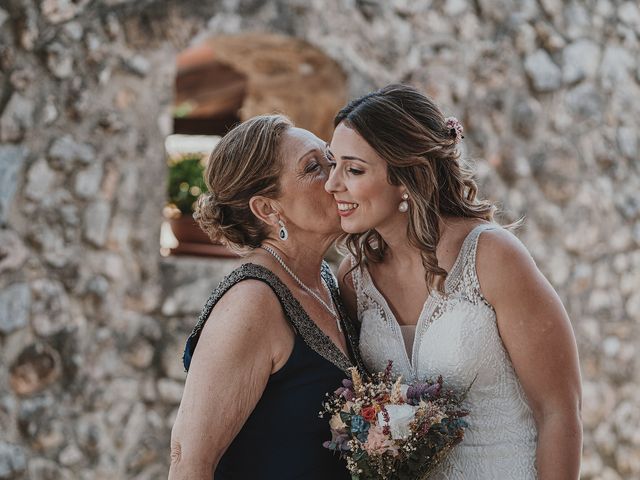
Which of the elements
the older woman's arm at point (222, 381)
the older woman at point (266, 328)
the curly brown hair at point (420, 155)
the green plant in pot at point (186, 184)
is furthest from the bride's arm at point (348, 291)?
the green plant in pot at point (186, 184)

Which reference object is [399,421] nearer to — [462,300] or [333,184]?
[462,300]

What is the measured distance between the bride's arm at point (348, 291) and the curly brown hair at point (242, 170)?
49cm

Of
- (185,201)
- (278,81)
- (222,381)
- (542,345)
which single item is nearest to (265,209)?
(222,381)

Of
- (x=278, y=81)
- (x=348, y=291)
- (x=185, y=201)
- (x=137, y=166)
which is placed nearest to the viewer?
(x=348, y=291)

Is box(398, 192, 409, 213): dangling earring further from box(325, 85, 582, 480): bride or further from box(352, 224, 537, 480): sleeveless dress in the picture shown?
box(352, 224, 537, 480): sleeveless dress

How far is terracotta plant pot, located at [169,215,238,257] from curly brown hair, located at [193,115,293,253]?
210 cm

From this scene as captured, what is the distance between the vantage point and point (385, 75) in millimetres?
4770

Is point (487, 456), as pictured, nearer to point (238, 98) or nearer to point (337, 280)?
point (337, 280)

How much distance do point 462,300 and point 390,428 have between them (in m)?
0.48

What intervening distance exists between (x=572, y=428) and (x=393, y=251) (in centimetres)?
74

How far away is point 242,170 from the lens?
2.53m

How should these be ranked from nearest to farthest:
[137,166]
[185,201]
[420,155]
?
[420,155] → [137,166] → [185,201]

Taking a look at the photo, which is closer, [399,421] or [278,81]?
[399,421]

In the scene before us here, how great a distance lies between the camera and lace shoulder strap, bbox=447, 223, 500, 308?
2.51 meters
